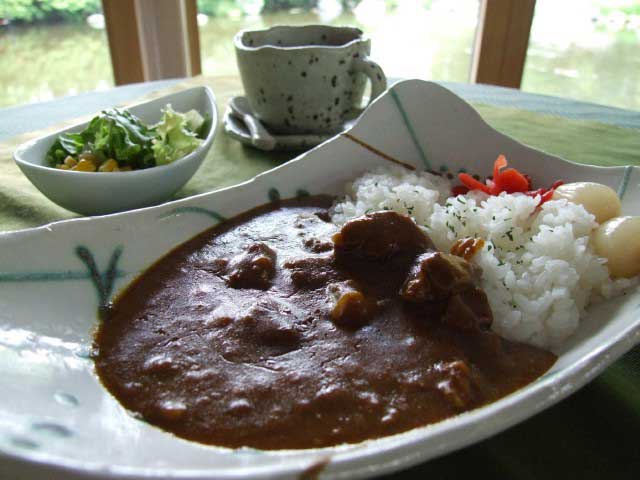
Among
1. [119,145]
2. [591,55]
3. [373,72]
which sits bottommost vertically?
[591,55]

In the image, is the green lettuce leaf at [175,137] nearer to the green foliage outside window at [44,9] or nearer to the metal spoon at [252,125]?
the metal spoon at [252,125]

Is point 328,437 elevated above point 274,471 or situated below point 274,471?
below

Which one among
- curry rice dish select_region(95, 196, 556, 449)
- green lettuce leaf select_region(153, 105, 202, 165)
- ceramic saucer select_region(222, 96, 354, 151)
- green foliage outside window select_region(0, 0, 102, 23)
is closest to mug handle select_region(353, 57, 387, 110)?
ceramic saucer select_region(222, 96, 354, 151)

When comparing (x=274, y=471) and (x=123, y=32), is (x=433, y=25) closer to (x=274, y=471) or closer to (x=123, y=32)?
(x=123, y=32)

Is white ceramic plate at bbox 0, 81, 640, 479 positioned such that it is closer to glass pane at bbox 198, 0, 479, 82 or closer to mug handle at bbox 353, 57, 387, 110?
mug handle at bbox 353, 57, 387, 110

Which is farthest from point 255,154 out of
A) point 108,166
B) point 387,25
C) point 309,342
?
point 387,25

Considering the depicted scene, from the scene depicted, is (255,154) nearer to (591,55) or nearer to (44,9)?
(44,9)

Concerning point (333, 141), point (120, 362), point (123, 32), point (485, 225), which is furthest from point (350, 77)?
point (123, 32)
